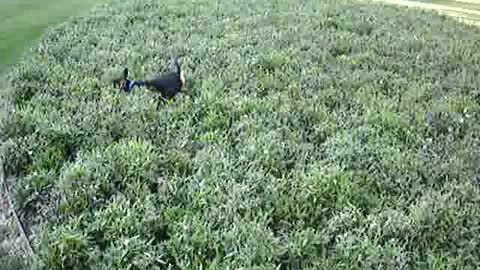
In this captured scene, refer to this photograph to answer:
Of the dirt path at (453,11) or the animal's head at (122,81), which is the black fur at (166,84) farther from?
the dirt path at (453,11)

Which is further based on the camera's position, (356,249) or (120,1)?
(120,1)

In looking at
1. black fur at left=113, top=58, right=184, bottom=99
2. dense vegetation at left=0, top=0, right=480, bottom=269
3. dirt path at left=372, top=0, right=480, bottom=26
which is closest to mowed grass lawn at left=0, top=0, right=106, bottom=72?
dense vegetation at left=0, top=0, right=480, bottom=269

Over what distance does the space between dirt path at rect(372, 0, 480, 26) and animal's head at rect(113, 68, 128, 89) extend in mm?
9537

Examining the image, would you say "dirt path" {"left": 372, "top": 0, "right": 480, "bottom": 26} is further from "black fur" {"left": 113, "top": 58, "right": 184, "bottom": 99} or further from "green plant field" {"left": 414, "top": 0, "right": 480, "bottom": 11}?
"black fur" {"left": 113, "top": 58, "right": 184, "bottom": 99}

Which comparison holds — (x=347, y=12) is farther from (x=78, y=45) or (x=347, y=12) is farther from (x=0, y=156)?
(x=0, y=156)

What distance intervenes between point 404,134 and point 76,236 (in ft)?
11.0

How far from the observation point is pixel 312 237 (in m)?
4.13

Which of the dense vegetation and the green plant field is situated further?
the green plant field

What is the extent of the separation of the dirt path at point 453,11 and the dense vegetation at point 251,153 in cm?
544

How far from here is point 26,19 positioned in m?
11.1

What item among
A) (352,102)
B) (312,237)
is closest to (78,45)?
(352,102)

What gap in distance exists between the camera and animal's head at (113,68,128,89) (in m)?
7.02

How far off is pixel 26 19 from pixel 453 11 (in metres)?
10.6

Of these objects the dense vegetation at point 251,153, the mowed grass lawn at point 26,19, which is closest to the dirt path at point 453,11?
the dense vegetation at point 251,153
